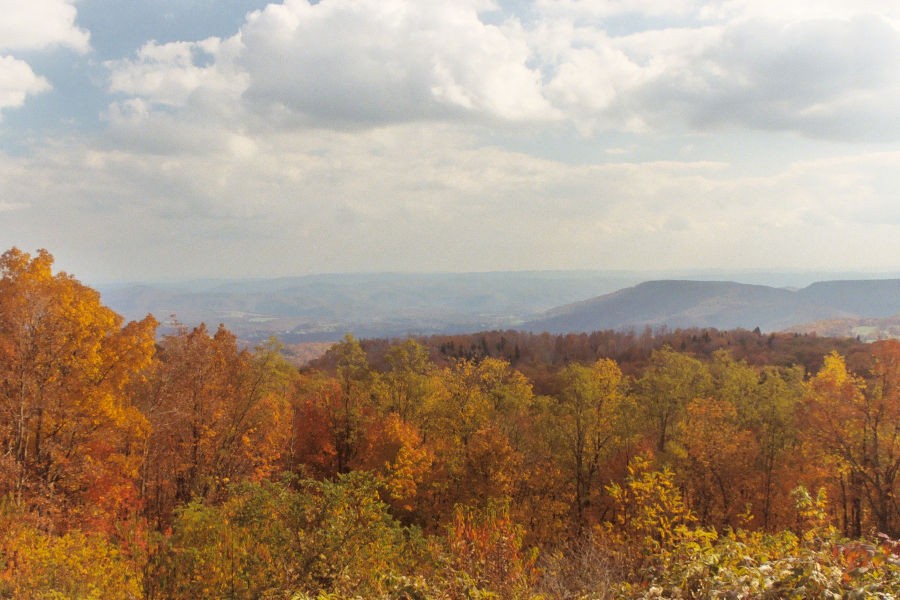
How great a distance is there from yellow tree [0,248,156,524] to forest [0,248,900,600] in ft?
0.33

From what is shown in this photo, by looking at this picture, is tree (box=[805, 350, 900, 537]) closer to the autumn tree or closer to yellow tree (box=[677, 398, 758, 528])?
yellow tree (box=[677, 398, 758, 528])

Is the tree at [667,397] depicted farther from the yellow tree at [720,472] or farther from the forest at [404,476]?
the yellow tree at [720,472]

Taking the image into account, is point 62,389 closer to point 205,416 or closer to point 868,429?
point 205,416

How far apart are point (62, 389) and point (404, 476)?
18.7 meters

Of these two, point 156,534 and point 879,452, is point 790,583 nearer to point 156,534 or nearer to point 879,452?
point 156,534

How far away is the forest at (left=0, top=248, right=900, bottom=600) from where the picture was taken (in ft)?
44.6

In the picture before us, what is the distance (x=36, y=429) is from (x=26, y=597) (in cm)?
1249

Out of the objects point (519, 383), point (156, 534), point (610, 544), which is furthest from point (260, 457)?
point (519, 383)

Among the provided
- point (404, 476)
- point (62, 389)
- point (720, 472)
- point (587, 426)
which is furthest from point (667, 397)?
point (62, 389)

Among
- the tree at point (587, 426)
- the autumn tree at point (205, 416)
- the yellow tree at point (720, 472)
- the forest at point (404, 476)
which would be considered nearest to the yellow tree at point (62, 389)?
the forest at point (404, 476)

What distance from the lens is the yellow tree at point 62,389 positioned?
22.6m

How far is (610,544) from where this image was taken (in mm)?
23156

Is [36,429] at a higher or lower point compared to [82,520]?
higher

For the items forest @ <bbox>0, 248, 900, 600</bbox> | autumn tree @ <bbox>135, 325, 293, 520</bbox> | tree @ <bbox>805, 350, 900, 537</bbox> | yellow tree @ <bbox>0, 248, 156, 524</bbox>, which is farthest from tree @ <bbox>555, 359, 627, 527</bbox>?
yellow tree @ <bbox>0, 248, 156, 524</bbox>
